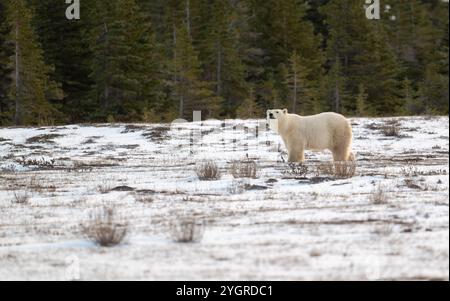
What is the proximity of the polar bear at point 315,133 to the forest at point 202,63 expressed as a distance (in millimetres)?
17569

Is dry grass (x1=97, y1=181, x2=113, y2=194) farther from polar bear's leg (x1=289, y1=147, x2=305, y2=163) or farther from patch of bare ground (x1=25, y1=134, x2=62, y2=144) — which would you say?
patch of bare ground (x1=25, y1=134, x2=62, y2=144)

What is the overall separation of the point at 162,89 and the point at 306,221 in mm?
31977

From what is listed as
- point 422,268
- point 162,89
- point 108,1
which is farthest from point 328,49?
point 422,268

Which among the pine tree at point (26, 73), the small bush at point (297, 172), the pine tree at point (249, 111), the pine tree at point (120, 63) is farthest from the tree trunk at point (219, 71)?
the small bush at point (297, 172)

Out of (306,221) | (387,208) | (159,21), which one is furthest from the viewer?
(159,21)

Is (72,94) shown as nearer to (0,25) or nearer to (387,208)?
(0,25)

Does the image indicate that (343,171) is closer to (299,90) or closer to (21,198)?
(21,198)

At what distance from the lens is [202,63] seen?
1614 inches

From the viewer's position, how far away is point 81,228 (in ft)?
27.5

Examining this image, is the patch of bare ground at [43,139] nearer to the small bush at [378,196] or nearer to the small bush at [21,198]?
the small bush at [21,198]

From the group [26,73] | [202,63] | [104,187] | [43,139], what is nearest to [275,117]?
[104,187]

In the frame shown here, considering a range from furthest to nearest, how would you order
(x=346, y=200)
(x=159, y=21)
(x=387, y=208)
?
(x=159, y=21) < (x=346, y=200) < (x=387, y=208)

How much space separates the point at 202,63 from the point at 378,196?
105ft
